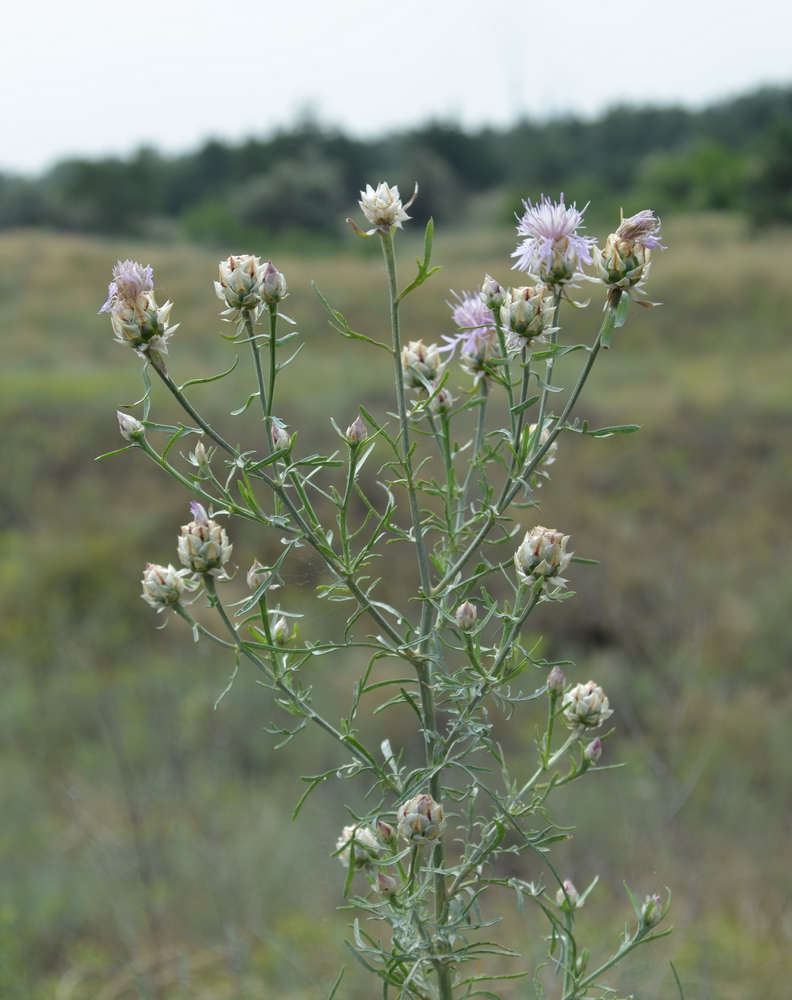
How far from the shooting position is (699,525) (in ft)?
27.8

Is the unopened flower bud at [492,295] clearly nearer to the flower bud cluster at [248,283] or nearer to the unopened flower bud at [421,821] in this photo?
the flower bud cluster at [248,283]

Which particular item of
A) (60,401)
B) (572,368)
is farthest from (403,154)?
(60,401)

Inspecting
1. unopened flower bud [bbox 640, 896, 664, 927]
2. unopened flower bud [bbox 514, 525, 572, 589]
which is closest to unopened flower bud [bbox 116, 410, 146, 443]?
unopened flower bud [bbox 514, 525, 572, 589]

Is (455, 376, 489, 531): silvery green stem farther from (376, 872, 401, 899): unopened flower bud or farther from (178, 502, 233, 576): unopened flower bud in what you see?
(376, 872, 401, 899): unopened flower bud

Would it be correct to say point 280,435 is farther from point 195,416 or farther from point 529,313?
point 529,313

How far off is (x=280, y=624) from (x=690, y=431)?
32.5 ft

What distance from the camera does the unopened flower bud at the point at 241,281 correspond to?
1.01 meters

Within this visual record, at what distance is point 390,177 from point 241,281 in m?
29.6

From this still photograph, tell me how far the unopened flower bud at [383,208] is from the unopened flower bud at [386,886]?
0.75 metres

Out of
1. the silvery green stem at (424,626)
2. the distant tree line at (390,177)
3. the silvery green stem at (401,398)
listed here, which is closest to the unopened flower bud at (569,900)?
the silvery green stem at (424,626)

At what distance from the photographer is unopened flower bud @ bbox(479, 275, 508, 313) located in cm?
106

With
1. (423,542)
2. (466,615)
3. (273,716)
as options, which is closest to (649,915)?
(466,615)

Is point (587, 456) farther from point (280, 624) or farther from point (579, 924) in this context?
point (280, 624)

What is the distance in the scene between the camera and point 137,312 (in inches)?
38.6
